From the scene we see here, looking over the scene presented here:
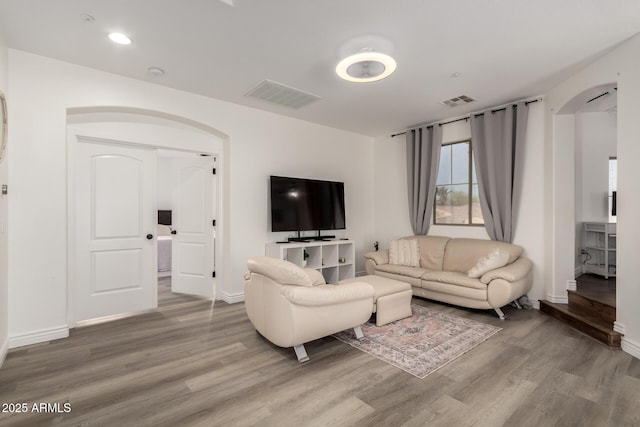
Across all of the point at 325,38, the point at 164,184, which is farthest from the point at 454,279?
the point at 164,184

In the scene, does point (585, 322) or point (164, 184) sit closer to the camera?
point (585, 322)

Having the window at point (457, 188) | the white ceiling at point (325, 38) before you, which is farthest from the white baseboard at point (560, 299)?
the white ceiling at point (325, 38)

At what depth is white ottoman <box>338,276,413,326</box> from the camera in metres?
3.22

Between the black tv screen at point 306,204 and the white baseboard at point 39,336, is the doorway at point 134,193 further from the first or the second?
the black tv screen at point 306,204

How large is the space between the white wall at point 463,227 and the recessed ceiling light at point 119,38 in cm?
434

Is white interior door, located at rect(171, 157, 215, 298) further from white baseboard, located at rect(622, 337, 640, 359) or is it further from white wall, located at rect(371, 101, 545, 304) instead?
white baseboard, located at rect(622, 337, 640, 359)

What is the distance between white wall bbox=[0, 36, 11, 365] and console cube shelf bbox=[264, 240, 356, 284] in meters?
2.70

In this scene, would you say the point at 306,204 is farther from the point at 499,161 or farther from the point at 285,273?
the point at 499,161

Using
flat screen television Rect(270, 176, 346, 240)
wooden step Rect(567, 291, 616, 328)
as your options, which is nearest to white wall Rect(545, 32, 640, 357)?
wooden step Rect(567, 291, 616, 328)

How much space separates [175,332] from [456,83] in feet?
13.7

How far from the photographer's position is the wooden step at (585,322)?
273cm

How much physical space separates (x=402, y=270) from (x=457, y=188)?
170cm

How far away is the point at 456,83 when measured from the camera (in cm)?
353

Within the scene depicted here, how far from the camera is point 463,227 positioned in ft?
15.6
